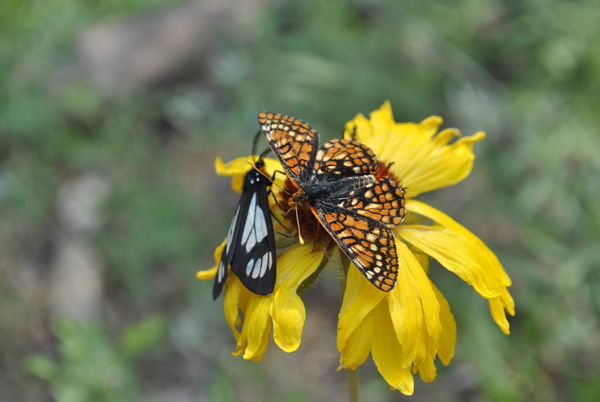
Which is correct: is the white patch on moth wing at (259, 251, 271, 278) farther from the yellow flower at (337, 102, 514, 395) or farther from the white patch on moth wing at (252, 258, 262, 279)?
the yellow flower at (337, 102, 514, 395)

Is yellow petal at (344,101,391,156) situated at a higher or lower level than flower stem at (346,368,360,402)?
higher

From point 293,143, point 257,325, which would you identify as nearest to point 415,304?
point 257,325

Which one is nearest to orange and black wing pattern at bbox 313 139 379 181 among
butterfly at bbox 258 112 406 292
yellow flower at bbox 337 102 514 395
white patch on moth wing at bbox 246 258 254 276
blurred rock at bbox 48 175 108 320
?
butterfly at bbox 258 112 406 292

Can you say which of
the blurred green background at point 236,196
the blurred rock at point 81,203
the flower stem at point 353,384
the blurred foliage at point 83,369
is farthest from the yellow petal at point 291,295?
the blurred rock at point 81,203

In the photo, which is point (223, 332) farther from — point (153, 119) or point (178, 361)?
point (153, 119)

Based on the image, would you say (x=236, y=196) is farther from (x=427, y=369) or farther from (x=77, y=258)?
(x=427, y=369)

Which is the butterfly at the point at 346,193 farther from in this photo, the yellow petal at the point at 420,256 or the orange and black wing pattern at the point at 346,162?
the yellow petal at the point at 420,256
